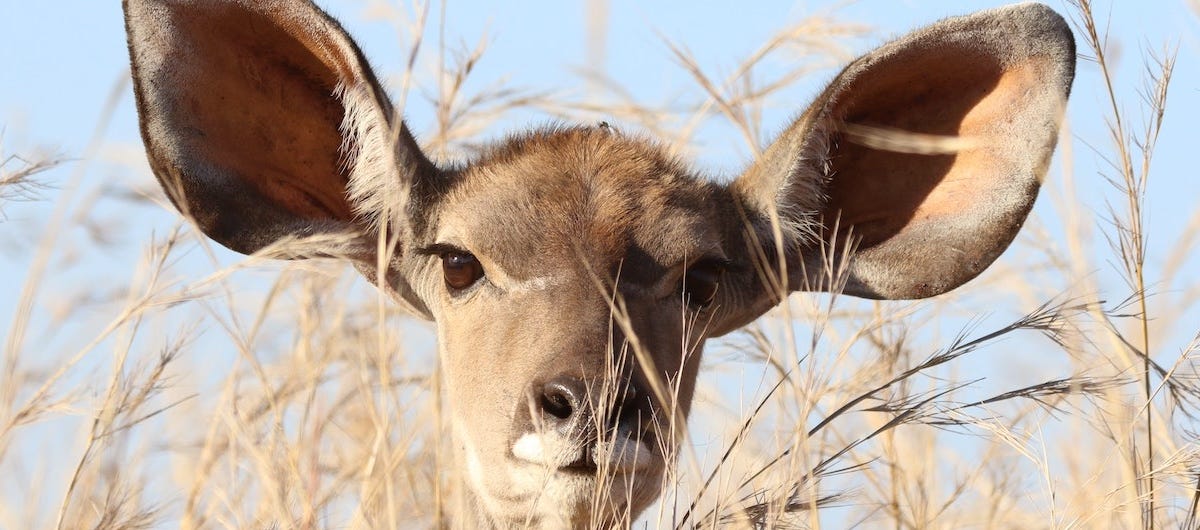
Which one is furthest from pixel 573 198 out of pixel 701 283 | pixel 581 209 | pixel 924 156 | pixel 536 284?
pixel 924 156

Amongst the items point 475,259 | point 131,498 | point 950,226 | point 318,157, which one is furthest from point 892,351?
point 131,498

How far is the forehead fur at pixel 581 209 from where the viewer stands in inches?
207

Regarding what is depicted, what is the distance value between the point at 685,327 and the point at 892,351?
3.97ft

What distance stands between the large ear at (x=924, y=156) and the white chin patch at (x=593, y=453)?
1.13m

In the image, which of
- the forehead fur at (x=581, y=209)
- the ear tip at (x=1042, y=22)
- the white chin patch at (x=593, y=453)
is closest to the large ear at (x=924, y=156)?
the ear tip at (x=1042, y=22)

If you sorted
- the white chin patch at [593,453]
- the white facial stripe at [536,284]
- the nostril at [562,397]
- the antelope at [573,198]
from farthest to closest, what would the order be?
1. the white facial stripe at [536,284]
2. the antelope at [573,198]
3. the nostril at [562,397]
4. the white chin patch at [593,453]

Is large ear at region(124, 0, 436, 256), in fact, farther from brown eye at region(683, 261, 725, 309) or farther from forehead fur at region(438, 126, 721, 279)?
brown eye at region(683, 261, 725, 309)

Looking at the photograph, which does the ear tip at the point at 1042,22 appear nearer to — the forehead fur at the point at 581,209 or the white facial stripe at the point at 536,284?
the forehead fur at the point at 581,209

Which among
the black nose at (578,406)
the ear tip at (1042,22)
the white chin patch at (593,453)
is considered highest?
the ear tip at (1042,22)

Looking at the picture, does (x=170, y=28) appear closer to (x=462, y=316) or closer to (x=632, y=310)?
(x=462, y=316)

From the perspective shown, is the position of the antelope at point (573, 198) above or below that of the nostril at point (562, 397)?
above

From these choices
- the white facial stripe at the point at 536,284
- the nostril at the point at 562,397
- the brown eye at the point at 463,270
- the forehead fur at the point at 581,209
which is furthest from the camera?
the brown eye at the point at 463,270

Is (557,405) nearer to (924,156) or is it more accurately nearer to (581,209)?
(581,209)

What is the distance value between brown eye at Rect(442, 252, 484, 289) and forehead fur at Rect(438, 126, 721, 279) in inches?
2.3
